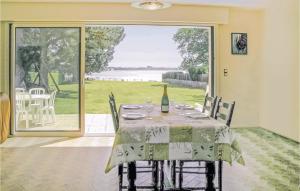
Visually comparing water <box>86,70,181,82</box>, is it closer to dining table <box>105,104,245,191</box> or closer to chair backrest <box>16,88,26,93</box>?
chair backrest <box>16,88,26,93</box>

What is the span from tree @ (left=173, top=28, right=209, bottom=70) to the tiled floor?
8.32 ft

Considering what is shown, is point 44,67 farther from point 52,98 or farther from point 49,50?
point 52,98

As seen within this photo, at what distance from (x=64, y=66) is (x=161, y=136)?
3979mm

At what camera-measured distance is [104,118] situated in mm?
7949

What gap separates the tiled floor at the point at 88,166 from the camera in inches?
135

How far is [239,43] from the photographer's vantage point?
6.72m

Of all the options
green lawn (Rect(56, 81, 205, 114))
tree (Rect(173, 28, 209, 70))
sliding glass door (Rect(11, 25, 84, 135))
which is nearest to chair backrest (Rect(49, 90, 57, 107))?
sliding glass door (Rect(11, 25, 84, 135))

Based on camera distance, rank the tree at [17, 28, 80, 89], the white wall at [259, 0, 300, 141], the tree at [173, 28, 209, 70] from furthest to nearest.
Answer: the tree at [173, 28, 209, 70] → the tree at [17, 28, 80, 89] → the white wall at [259, 0, 300, 141]

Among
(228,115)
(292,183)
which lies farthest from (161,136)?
(292,183)

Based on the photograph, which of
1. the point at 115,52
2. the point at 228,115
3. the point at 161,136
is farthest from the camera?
the point at 115,52

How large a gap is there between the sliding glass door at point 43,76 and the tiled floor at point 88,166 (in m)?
0.47

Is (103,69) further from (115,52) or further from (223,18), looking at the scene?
(223,18)

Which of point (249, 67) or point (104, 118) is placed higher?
point (249, 67)

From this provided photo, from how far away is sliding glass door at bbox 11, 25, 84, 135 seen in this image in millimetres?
6121
